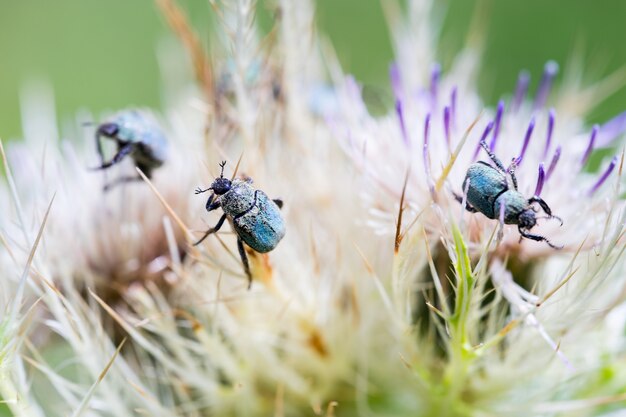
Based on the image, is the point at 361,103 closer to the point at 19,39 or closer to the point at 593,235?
the point at 593,235

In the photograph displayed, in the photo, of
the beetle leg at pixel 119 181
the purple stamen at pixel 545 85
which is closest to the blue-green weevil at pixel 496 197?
the purple stamen at pixel 545 85

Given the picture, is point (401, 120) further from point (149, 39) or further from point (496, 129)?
point (149, 39)

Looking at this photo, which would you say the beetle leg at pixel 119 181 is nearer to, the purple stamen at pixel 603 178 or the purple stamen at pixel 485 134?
the purple stamen at pixel 485 134

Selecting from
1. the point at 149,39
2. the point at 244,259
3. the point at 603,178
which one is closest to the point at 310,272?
the point at 244,259

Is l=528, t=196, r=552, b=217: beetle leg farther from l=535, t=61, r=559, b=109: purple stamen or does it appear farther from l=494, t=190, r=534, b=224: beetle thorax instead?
l=535, t=61, r=559, b=109: purple stamen

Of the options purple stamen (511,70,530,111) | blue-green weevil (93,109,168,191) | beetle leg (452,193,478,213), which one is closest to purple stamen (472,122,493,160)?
beetle leg (452,193,478,213)
